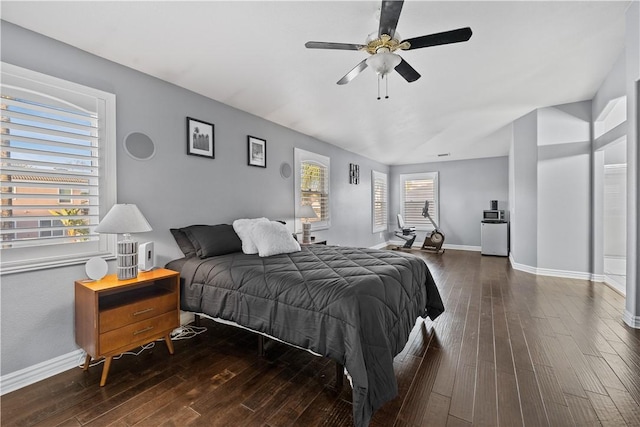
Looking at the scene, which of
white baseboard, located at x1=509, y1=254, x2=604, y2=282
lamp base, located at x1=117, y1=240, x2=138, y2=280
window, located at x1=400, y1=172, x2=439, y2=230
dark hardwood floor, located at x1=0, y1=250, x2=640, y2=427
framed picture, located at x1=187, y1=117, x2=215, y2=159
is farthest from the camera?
window, located at x1=400, y1=172, x2=439, y2=230

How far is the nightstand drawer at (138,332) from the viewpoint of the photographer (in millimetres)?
1994

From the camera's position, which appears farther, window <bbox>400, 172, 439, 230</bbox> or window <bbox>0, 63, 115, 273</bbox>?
window <bbox>400, 172, 439, 230</bbox>

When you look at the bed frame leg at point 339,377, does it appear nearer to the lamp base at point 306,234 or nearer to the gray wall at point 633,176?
the lamp base at point 306,234

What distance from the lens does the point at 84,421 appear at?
1.64 meters

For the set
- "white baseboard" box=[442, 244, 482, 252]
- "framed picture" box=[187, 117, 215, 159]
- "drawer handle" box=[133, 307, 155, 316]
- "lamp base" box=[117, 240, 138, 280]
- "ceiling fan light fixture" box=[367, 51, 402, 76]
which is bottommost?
"white baseboard" box=[442, 244, 482, 252]

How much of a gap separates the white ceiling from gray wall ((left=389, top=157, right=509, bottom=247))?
10.5ft

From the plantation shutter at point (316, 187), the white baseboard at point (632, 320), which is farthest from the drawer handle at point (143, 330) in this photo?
the white baseboard at point (632, 320)

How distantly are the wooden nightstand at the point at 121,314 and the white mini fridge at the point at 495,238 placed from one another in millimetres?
6746

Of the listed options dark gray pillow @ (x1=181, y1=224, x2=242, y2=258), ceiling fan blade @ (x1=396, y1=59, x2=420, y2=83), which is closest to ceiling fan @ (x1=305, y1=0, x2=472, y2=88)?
ceiling fan blade @ (x1=396, y1=59, x2=420, y2=83)

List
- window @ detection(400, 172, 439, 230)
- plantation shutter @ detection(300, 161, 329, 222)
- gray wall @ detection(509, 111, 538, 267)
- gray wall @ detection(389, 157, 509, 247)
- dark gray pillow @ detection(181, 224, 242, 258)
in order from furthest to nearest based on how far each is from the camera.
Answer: window @ detection(400, 172, 439, 230), gray wall @ detection(389, 157, 509, 247), plantation shutter @ detection(300, 161, 329, 222), gray wall @ detection(509, 111, 538, 267), dark gray pillow @ detection(181, 224, 242, 258)

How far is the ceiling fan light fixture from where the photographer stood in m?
2.05

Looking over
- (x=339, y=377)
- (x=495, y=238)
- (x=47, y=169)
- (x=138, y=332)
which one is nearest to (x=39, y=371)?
(x=138, y=332)

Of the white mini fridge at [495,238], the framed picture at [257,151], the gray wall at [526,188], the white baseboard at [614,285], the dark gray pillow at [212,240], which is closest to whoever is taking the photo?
the dark gray pillow at [212,240]

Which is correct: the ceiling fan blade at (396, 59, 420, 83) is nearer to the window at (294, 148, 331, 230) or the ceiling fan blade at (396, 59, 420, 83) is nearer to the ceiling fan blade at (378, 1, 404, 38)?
the ceiling fan blade at (378, 1, 404, 38)
